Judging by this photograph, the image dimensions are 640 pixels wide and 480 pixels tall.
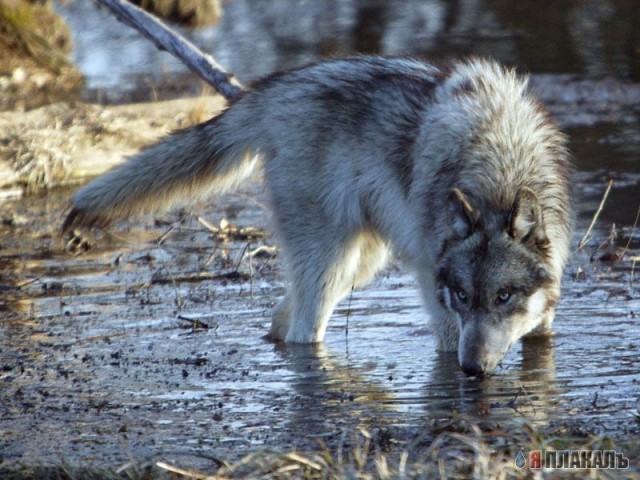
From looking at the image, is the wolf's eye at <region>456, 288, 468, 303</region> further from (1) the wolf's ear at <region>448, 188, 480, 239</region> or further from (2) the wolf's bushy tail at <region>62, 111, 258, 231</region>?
(2) the wolf's bushy tail at <region>62, 111, 258, 231</region>

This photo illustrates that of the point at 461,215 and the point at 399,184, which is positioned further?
the point at 399,184

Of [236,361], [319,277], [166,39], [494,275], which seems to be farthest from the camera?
[166,39]

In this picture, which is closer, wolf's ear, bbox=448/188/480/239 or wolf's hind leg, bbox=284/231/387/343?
wolf's ear, bbox=448/188/480/239

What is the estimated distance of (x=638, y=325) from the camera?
658cm

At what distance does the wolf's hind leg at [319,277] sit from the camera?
22.1 ft

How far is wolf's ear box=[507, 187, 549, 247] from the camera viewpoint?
5.63 meters

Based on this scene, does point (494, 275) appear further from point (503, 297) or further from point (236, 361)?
point (236, 361)

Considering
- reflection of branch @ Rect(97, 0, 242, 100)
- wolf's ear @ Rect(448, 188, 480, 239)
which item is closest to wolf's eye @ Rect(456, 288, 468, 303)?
wolf's ear @ Rect(448, 188, 480, 239)

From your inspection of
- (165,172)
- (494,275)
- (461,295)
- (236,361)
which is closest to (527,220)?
(494,275)

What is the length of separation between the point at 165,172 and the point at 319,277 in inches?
47.2

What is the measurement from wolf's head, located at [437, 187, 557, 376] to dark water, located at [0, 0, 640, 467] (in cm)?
25

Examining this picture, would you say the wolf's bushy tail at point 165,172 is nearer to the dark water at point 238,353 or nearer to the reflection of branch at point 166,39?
the dark water at point 238,353

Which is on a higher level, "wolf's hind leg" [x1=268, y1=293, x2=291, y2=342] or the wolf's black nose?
"wolf's hind leg" [x1=268, y1=293, x2=291, y2=342]

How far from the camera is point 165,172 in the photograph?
281 inches
